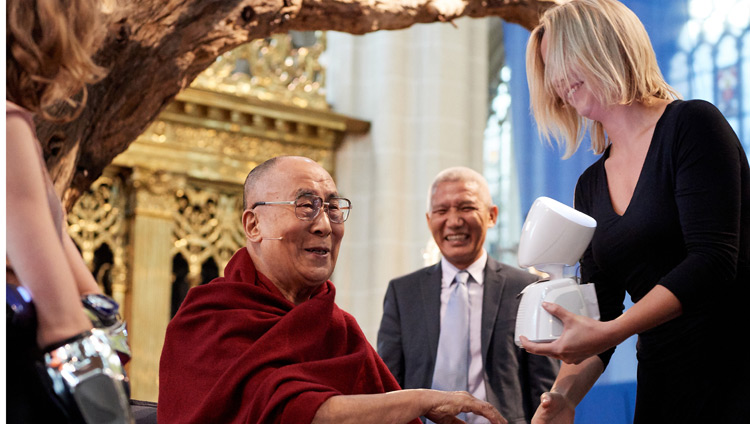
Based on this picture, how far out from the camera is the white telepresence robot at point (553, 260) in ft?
6.41

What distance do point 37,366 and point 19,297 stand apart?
0.10 meters

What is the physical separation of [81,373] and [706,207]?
120 cm

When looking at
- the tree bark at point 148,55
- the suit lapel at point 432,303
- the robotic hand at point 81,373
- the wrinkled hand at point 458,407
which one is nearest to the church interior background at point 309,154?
the suit lapel at point 432,303

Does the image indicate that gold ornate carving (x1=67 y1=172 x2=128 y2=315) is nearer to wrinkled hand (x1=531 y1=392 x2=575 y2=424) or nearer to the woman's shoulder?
wrinkled hand (x1=531 y1=392 x2=575 y2=424)

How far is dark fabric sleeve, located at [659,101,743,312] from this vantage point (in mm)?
1858

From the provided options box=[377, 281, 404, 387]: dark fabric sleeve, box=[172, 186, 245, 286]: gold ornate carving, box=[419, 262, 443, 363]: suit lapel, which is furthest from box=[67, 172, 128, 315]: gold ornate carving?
box=[419, 262, 443, 363]: suit lapel

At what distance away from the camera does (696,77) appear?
15.5ft

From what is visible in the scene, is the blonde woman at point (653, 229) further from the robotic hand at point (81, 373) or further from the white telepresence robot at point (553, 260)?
the robotic hand at point (81, 373)

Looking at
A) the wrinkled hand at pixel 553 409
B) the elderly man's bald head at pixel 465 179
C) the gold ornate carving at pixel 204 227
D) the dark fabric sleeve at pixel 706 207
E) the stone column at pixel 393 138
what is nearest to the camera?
the dark fabric sleeve at pixel 706 207

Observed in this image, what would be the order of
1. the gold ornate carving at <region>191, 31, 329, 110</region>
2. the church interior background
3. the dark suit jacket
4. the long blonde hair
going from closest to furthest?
the long blonde hair, the dark suit jacket, the church interior background, the gold ornate carving at <region>191, 31, 329, 110</region>

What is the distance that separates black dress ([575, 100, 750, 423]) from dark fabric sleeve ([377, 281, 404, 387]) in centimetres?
182

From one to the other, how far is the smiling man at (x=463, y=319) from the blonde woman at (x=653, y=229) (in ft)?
4.85

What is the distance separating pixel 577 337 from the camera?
1.90 metres

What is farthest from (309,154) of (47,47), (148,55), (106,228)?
(47,47)
